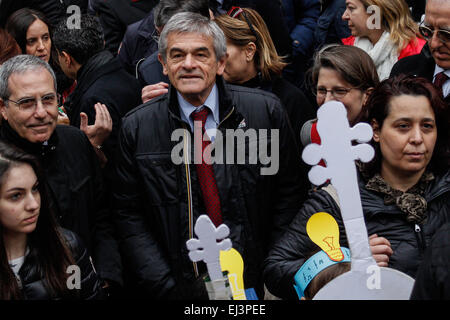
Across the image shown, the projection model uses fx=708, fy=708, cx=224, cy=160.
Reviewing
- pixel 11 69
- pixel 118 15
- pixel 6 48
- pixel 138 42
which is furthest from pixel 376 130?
pixel 118 15

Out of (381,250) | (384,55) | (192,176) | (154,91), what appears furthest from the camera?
(384,55)

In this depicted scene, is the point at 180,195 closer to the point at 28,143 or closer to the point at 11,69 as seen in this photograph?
the point at 28,143

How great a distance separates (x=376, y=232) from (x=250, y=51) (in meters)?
1.74

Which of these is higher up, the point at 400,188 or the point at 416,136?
the point at 416,136

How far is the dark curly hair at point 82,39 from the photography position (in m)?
4.60

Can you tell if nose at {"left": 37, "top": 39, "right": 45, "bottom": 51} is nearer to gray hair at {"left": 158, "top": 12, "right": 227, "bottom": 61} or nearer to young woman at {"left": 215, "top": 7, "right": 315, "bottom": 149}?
young woman at {"left": 215, "top": 7, "right": 315, "bottom": 149}

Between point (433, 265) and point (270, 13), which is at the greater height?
point (270, 13)

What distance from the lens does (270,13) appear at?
5145 mm

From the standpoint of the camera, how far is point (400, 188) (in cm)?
317

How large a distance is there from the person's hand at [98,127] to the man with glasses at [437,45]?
1828 mm

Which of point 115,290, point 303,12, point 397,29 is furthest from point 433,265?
point 303,12

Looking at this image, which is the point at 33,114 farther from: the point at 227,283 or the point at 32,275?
the point at 227,283

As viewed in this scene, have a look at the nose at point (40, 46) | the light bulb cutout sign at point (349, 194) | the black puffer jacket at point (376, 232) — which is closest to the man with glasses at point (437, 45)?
the black puffer jacket at point (376, 232)

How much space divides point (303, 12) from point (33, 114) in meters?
2.93
